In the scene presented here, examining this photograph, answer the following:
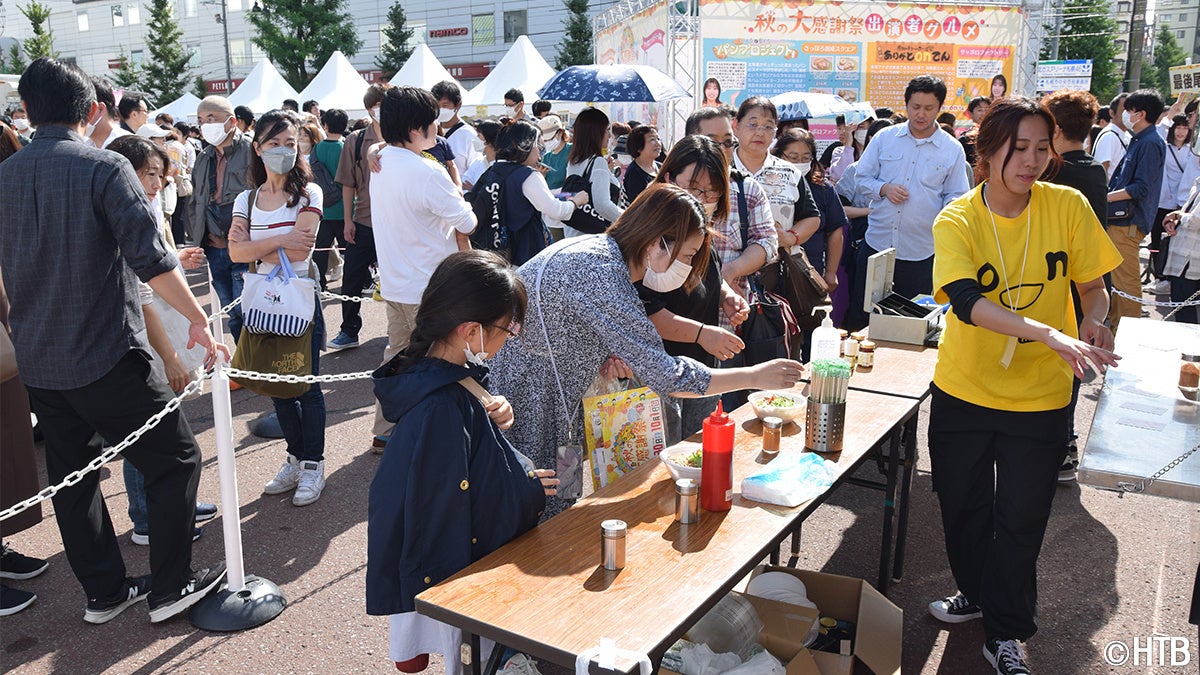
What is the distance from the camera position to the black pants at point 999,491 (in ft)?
9.27

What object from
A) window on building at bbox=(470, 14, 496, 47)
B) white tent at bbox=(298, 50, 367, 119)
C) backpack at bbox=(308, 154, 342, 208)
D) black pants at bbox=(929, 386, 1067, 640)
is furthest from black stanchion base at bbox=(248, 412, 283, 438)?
window on building at bbox=(470, 14, 496, 47)

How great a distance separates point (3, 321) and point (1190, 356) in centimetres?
440

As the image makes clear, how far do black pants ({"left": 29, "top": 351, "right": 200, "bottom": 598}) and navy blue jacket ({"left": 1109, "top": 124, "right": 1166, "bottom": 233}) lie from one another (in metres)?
6.77

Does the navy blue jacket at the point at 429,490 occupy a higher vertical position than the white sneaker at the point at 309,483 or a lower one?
higher

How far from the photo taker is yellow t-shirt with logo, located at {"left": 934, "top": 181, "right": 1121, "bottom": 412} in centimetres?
275

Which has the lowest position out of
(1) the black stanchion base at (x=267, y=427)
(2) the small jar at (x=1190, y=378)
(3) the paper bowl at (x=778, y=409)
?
(1) the black stanchion base at (x=267, y=427)

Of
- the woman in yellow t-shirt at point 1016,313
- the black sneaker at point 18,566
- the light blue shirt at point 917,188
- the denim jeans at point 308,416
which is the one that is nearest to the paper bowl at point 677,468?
the woman in yellow t-shirt at point 1016,313

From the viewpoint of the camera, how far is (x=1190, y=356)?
285 centimetres

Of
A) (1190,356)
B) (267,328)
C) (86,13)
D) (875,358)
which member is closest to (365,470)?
(267,328)

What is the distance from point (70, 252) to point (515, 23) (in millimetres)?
45489

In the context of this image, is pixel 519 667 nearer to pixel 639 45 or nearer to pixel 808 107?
pixel 808 107

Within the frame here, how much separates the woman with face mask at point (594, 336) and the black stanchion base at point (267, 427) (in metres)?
3.08

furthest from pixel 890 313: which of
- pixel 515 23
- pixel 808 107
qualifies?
pixel 515 23

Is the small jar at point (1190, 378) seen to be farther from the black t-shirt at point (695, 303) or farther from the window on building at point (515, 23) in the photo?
the window on building at point (515, 23)
